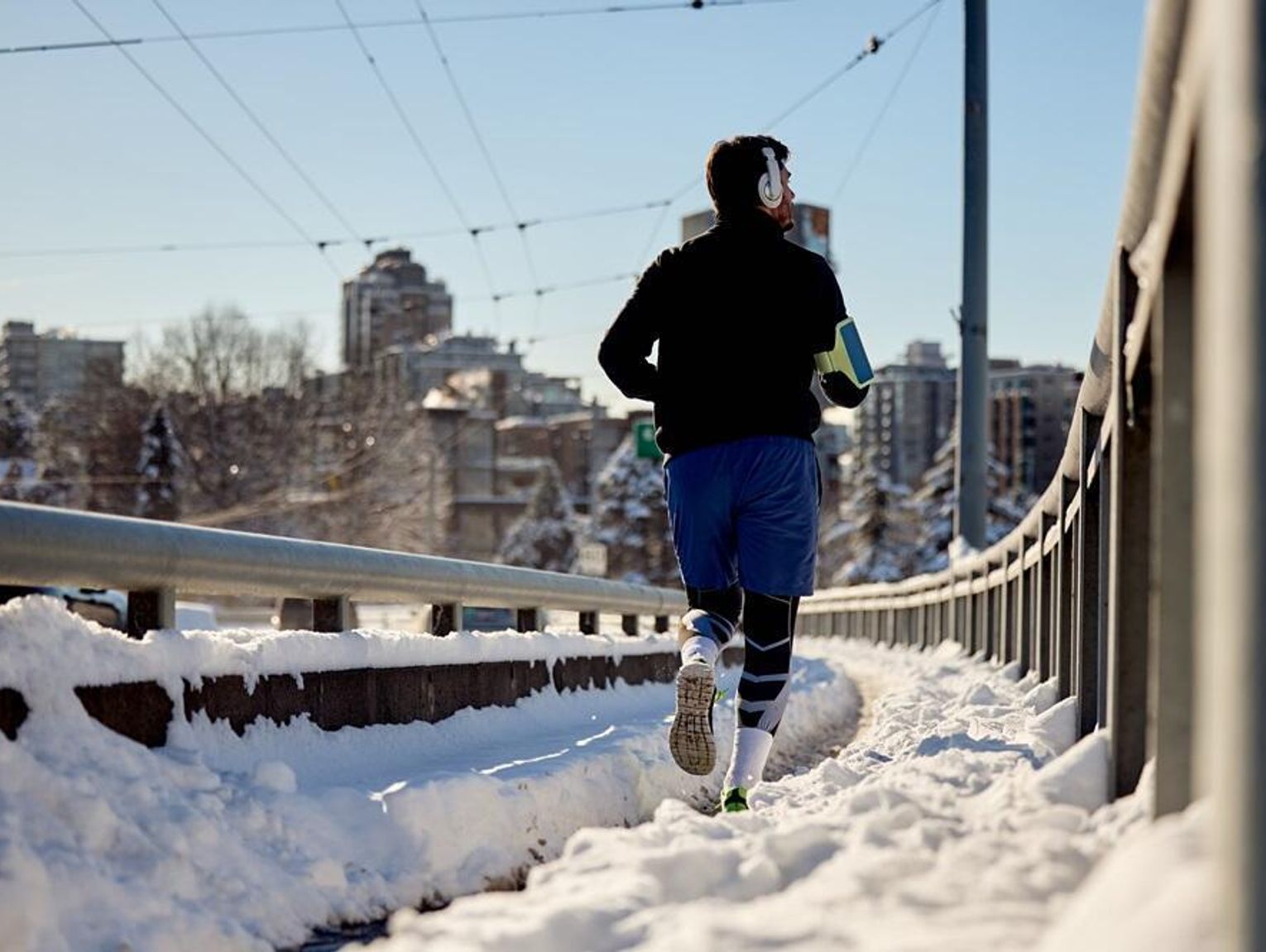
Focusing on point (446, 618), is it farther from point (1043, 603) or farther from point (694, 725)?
point (694, 725)

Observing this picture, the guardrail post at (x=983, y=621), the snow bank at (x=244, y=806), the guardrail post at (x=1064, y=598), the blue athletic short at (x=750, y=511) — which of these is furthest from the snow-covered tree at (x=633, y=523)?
the blue athletic short at (x=750, y=511)

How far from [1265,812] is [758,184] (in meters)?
4.18

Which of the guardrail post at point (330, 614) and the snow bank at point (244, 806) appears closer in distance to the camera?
the snow bank at point (244, 806)

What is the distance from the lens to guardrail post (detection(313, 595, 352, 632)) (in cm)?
699

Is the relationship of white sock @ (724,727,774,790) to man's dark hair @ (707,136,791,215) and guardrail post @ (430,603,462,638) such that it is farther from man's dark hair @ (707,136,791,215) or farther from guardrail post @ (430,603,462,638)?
guardrail post @ (430,603,462,638)

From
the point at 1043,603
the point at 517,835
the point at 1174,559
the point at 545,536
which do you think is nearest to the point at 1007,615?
the point at 1043,603

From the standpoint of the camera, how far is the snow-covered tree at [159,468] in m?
65.6

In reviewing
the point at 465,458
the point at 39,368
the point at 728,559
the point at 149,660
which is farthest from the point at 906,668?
the point at 465,458

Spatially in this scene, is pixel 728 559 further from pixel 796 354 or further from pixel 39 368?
pixel 39 368

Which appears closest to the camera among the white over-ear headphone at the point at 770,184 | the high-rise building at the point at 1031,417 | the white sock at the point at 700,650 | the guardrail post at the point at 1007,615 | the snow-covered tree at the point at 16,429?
the white sock at the point at 700,650

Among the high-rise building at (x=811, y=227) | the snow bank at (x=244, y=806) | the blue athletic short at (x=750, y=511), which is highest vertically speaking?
the high-rise building at (x=811, y=227)

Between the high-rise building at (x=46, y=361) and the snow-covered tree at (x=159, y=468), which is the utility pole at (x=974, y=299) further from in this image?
the high-rise building at (x=46, y=361)

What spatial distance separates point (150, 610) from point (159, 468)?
6185cm

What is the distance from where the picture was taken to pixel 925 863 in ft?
10.1
